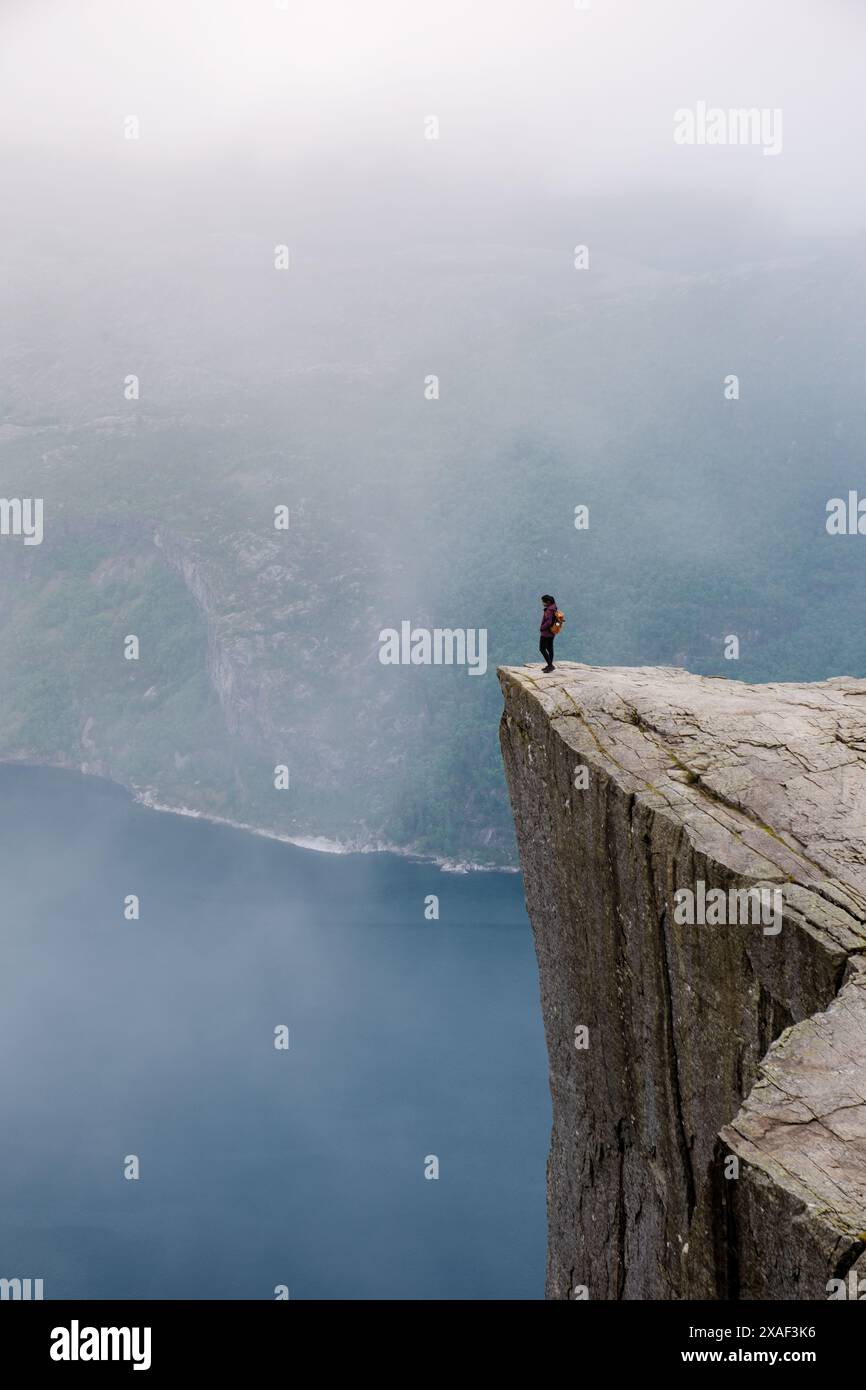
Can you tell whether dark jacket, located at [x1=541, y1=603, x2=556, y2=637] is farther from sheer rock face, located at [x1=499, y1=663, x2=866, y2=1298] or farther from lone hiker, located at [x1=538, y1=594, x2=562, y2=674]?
sheer rock face, located at [x1=499, y1=663, x2=866, y2=1298]

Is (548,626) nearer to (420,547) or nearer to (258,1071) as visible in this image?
(258,1071)

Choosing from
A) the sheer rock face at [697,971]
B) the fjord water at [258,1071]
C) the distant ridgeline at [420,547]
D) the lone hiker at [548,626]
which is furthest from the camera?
the distant ridgeline at [420,547]

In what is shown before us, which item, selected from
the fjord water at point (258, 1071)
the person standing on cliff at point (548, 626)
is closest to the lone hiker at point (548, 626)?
the person standing on cliff at point (548, 626)

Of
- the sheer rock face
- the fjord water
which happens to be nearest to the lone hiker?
the sheer rock face

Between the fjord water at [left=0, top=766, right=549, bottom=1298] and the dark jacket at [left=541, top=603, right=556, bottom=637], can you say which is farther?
the fjord water at [left=0, top=766, right=549, bottom=1298]

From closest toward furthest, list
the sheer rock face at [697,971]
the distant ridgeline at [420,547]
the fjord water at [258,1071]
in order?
the sheer rock face at [697,971] < the fjord water at [258,1071] < the distant ridgeline at [420,547]

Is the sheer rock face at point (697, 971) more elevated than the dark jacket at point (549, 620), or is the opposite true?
the dark jacket at point (549, 620)

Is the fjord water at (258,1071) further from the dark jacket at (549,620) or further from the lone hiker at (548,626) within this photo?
the dark jacket at (549,620)
